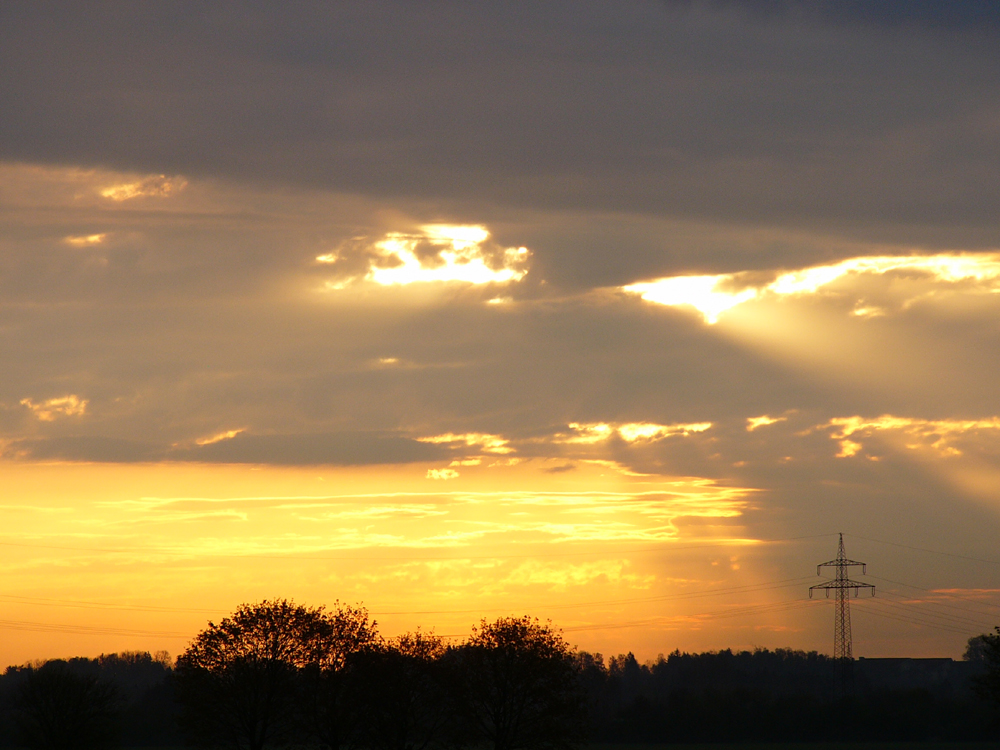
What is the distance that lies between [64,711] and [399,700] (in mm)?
45161

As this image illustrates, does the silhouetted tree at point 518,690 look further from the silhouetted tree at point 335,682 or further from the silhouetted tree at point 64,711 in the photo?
the silhouetted tree at point 64,711

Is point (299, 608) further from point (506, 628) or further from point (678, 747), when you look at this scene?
point (678, 747)

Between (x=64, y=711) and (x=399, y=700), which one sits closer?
(x=399, y=700)

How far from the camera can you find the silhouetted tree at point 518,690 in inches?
4471

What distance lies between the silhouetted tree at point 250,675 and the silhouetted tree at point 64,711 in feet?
70.6

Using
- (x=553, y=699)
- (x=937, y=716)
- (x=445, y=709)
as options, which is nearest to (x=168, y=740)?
(x=445, y=709)

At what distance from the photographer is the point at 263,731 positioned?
121 metres

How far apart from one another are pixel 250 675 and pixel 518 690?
99.0ft

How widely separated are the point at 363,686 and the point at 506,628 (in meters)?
18.3

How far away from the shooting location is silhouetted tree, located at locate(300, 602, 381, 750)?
4835 inches

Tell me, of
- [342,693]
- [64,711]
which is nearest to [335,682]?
[342,693]

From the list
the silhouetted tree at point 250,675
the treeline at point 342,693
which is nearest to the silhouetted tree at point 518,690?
the treeline at point 342,693

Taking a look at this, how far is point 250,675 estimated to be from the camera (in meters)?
123

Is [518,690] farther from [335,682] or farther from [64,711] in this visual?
[64,711]
